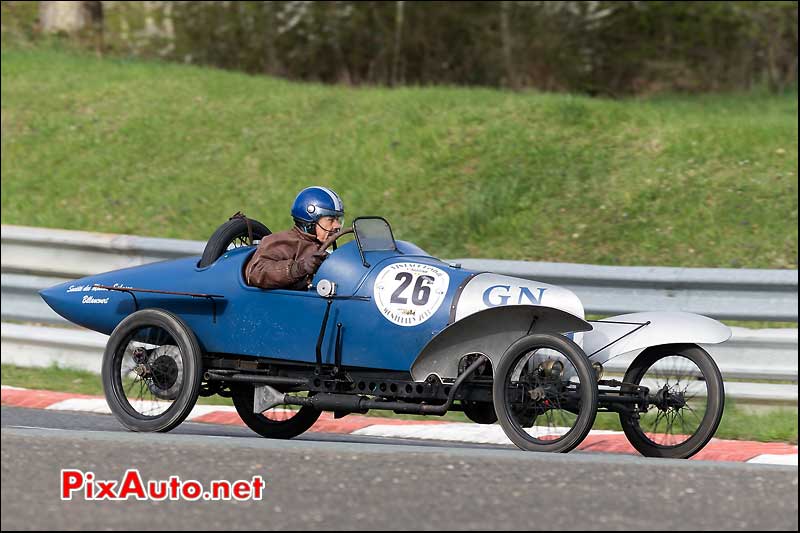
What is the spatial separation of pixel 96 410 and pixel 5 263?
215 cm

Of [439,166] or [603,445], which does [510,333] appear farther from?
[439,166]

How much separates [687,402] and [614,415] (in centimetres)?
197

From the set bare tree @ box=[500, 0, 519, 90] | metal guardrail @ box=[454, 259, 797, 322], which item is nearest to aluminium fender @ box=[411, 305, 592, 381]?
metal guardrail @ box=[454, 259, 797, 322]

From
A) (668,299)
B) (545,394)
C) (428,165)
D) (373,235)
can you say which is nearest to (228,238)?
(373,235)

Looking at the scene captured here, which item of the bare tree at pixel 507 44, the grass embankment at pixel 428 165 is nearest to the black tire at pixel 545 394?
the grass embankment at pixel 428 165

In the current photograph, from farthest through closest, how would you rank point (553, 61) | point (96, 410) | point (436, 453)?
point (553, 61) → point (96, 410) → point (436, 453)

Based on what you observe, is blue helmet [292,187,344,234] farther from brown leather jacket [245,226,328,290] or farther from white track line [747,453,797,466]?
white track line [747,453,797,466]

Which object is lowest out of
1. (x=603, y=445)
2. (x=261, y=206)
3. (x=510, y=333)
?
(x=603, y=445)

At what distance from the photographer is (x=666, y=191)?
1216 cm

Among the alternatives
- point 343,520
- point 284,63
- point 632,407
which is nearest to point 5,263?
point 632,407

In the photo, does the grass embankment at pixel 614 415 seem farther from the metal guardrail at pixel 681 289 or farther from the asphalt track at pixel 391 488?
the asphalt track at pixel 391 488

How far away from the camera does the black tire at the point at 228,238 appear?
795 cm

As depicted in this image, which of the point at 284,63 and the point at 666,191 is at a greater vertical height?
the point at 284,63

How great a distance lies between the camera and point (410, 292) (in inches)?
281
